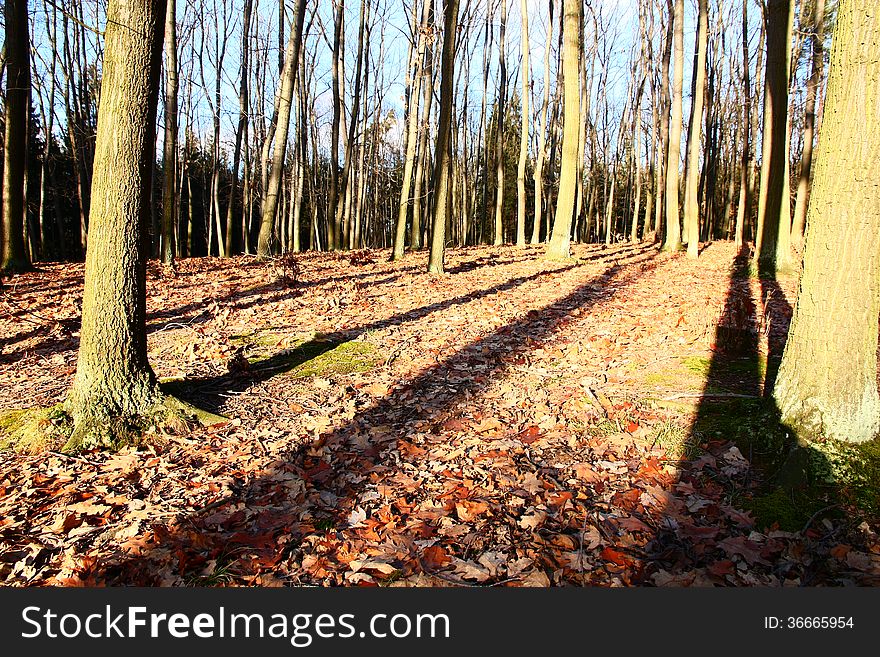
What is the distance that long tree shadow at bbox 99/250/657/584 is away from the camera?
9.34ft

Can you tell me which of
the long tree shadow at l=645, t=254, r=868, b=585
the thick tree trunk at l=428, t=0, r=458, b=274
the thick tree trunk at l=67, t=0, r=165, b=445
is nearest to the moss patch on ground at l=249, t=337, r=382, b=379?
the thick tree trunk at l=67, t=0, r=165, b=445

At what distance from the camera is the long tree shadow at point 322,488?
112 inches

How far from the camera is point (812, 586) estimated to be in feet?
8.45

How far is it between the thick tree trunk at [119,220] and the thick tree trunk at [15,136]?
31.0 feet

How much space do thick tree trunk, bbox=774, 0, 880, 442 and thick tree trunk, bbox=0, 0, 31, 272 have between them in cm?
1377

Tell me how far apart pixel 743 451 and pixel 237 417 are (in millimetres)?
4182

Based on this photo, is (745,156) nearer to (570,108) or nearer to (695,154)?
(695,154)

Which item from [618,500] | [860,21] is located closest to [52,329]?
Result: [618,500]

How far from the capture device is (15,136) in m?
11.0

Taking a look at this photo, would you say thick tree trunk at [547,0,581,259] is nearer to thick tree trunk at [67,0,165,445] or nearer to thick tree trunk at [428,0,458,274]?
thick tree trunk at [428,0,458,274]

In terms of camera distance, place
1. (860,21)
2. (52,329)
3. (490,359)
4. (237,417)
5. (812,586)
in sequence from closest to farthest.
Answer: (812,586) < (860,21) < (237,417) < (490,359) < (52,329)

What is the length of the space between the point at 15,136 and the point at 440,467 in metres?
12.8

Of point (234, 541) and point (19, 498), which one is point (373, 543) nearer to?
point (234, 541)

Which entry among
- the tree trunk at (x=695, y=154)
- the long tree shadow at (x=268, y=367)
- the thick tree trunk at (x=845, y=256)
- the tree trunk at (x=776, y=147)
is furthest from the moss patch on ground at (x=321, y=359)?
the tree trunk at (x=695, y=154)
